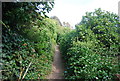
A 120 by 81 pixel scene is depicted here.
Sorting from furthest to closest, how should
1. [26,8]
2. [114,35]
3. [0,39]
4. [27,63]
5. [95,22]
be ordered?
1. [95,22]
2. [114,35]
3. [27,63]
4. [26,8]
5. [0,39]

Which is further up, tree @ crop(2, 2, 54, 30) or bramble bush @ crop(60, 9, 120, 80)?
tree @ crop(2, 2, 54, 30)

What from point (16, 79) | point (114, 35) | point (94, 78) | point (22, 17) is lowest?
point (94, 78)

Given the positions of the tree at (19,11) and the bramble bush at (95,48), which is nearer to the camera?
the tree at (19,11)

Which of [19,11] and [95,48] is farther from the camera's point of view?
[95,48]

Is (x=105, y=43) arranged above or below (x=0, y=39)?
below

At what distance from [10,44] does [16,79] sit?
2.92 ft

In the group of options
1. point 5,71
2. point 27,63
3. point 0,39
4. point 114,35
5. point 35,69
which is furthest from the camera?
point 114,35

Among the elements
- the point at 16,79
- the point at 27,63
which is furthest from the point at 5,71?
the point at 27,63

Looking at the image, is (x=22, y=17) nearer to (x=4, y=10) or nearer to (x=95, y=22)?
(x=4, y=10)

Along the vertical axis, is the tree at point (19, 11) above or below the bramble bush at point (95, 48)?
above

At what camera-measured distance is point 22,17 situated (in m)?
2.52

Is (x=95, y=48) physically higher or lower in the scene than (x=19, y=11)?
lower

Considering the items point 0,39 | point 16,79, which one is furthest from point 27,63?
point 0,39

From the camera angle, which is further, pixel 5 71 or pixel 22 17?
pixel 22 17
